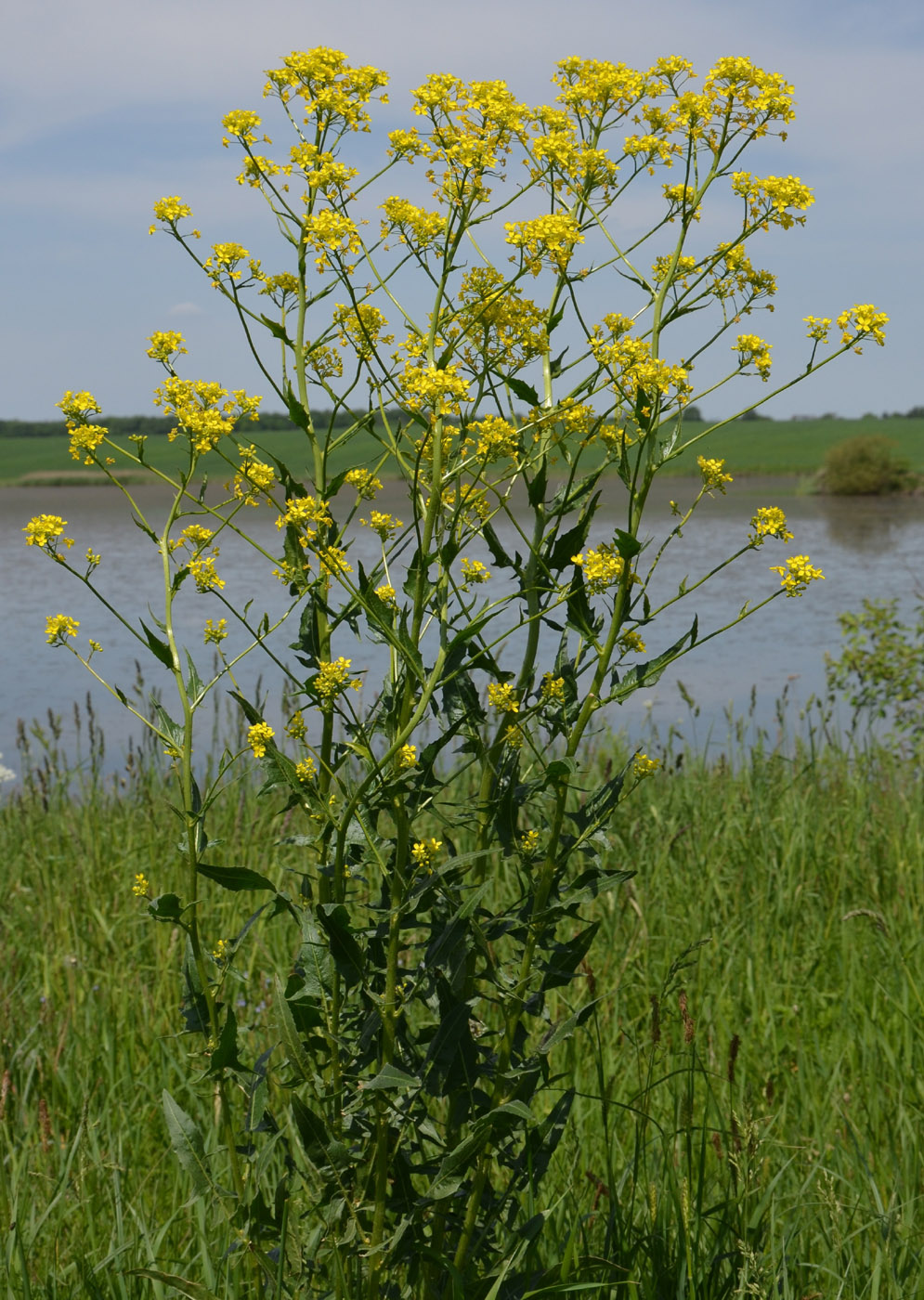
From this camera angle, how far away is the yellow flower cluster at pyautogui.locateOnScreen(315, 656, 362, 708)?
161 centimetres

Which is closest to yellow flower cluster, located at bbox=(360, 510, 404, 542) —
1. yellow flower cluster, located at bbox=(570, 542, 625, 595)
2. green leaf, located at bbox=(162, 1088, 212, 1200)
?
yellow flower cluster, located at bbox=(570, 542, 625, 595)

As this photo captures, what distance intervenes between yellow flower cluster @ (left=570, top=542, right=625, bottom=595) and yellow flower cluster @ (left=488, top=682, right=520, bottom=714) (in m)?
0.19

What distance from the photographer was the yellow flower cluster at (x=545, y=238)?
1651 mm

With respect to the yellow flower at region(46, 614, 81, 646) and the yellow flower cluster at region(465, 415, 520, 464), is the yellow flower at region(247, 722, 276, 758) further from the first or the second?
the yellow flower cluster at region(465, 415, 520, 464)

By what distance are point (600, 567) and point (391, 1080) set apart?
2.46ft

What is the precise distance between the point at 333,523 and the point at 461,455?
21cm

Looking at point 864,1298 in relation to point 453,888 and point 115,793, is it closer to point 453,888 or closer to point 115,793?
point 453,888

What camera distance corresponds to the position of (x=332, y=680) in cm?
162

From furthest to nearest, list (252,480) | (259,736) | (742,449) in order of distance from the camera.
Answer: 1. (742,449)
2. (252,480)
3. (259,736)

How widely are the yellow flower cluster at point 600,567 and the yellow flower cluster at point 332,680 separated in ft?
1.18

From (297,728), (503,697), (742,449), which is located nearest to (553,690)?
(503,697)

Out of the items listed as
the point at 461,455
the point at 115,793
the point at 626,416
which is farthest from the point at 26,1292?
the point at 115,793

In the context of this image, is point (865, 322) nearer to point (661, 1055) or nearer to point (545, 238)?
point (545, 238)

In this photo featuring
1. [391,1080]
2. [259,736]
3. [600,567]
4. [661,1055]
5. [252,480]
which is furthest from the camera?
[661,1055]
